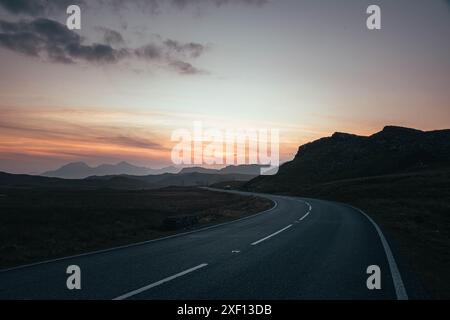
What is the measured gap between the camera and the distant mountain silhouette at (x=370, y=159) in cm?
14675

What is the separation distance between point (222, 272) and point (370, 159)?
170m

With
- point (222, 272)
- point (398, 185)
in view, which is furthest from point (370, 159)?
point (222, 272)

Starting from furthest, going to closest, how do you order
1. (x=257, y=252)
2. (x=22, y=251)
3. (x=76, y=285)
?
(x=22, y=251) → (x=257, y=252) → (x=76, y=285)

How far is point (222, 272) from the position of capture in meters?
10.2

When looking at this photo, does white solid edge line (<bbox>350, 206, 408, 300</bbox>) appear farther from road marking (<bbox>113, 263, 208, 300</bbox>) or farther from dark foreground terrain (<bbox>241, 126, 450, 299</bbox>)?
road marking (<bbox>113, 263, 208, 300</bbox>)

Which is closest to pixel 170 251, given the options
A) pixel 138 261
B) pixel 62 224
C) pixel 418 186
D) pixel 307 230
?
pixel 138 261

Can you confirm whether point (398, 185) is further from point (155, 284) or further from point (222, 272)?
point (155, 284)

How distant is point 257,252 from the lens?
44.4 ft

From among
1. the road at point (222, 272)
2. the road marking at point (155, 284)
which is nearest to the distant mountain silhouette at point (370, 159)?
the road at point (222, 272)

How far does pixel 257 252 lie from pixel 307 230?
7511mm

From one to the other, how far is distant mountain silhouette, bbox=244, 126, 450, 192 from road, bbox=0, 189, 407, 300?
385 feet

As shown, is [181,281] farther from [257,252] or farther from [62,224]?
[62,224]

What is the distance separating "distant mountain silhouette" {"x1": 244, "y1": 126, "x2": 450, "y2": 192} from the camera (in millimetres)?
146750
